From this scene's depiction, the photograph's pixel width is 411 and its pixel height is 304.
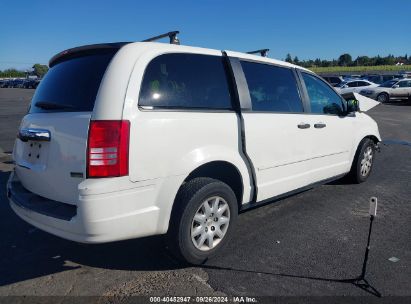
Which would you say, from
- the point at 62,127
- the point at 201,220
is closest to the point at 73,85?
the point at 62,127

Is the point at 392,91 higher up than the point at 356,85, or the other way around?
the point at 356,85

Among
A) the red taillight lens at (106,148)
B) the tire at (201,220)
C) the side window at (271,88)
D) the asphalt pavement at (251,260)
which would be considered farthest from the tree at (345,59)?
the red taillight lens at (106,148)

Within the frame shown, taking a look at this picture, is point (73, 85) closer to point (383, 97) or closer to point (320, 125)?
point (320, 125)

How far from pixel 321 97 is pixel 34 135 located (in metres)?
3.49

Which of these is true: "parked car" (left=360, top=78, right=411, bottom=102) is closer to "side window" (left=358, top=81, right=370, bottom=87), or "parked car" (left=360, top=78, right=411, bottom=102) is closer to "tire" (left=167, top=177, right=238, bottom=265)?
"side window" (left=358, top=81, right=370, bottom=87)

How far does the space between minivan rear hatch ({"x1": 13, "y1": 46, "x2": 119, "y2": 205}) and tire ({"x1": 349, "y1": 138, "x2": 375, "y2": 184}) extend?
4.13 meters

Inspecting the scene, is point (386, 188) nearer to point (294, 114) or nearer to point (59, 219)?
point (294, 114)

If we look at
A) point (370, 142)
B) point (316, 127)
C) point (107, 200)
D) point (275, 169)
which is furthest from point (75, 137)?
point (370, 142)


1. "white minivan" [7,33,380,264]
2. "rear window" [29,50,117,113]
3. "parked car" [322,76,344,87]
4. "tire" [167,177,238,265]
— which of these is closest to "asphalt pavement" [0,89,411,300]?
"tire" [167,177,238,265]

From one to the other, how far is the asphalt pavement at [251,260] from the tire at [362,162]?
91 centimetres

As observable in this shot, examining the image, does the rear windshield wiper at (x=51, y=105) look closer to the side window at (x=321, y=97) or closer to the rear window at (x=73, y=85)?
the rear window at (x=73, y=85)

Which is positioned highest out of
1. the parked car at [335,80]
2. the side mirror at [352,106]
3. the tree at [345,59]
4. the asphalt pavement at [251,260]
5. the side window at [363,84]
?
the tree at [345,59]

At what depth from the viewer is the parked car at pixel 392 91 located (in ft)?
85.2

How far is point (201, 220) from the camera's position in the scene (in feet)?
10.5
